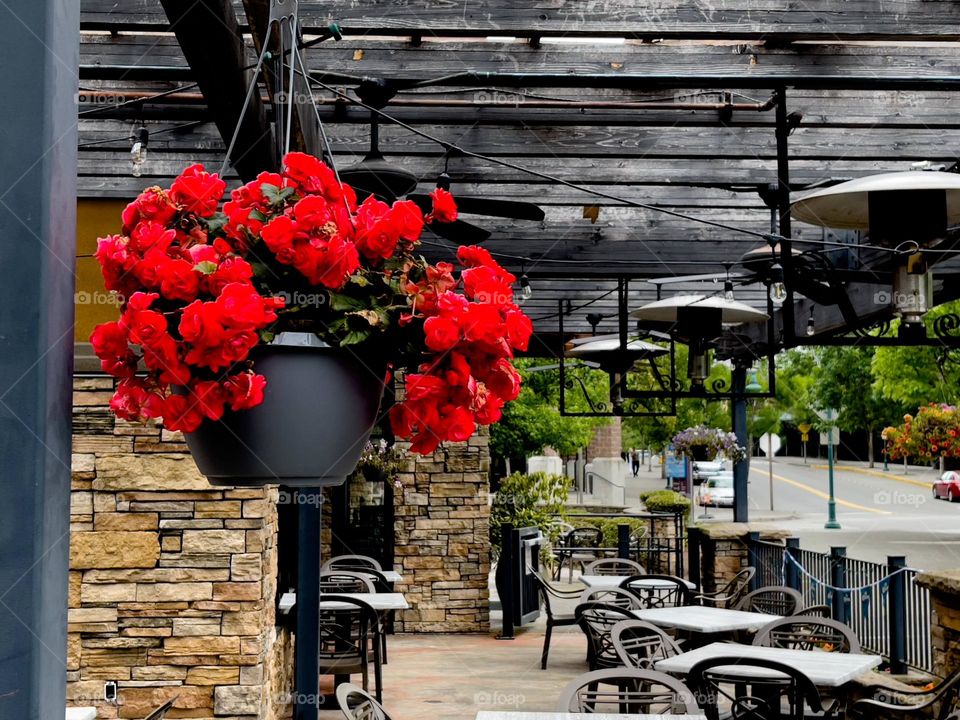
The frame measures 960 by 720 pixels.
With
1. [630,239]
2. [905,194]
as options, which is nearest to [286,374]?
[905,194]

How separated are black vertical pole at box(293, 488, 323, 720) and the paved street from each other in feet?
41.8

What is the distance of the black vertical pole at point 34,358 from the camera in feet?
4.45

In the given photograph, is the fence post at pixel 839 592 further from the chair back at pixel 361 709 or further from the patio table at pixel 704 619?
the chair back at pixel 361 709

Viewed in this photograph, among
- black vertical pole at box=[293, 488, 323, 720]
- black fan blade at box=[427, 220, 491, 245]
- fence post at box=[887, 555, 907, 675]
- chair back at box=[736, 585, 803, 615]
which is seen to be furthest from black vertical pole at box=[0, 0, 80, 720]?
chair back at box=[736, 585, 803, 615]

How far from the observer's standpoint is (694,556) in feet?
36.8

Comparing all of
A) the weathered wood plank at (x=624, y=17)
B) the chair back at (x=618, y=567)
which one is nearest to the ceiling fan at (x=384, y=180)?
the weathered wood plank at (x=624, y=17)

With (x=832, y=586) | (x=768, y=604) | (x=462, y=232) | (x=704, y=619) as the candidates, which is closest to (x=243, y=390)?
(x=462, y=232)

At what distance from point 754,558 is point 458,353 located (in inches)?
358

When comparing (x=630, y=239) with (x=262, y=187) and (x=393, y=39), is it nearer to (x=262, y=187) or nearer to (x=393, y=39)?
(x=393, y=39)

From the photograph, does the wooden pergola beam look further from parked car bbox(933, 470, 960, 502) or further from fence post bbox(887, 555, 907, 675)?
parked car bbox(933, 470, 960, 502)

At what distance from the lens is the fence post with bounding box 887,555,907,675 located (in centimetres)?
684

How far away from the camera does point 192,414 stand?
1.60m

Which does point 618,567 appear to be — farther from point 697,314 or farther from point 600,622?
point 697,314

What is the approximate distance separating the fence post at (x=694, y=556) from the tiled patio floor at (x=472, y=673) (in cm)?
142
